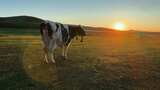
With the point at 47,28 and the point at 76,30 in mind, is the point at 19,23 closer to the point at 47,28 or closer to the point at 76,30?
the point at 76,30

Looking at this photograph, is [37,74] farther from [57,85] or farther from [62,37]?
[62,37]

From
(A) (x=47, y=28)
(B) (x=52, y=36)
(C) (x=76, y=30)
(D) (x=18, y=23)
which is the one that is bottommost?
(B) (x=52, y=36)

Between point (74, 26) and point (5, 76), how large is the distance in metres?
8.11

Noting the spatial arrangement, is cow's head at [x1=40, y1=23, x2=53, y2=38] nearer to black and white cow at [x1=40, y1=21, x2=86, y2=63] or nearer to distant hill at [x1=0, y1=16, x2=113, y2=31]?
black and white cow at [x1=40, y1=21, x2=86, y2=63]

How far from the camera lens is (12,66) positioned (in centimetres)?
1425

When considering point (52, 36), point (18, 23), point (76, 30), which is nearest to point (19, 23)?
point (18, 23)

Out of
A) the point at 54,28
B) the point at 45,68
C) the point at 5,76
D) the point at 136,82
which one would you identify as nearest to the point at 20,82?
the point at 5,76

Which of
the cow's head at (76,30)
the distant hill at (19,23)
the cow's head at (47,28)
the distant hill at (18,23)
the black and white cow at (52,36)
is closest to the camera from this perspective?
the cow's head at (47,28)

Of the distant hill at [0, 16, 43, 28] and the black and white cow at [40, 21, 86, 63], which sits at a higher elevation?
the distant hill at [0, 16, 43, 28]

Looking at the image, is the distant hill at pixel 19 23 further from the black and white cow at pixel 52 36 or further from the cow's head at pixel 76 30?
the black and white cow at pixel 52 36

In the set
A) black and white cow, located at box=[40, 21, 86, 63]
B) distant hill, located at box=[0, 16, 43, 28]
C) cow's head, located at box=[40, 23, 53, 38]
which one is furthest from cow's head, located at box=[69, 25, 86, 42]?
distant hill, located at box=[0, 16, 43, 28]

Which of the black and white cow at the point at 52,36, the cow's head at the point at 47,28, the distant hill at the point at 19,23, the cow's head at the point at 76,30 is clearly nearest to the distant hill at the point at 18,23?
the distant hill at the point at 19,23

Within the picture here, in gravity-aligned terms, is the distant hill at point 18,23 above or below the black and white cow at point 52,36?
above

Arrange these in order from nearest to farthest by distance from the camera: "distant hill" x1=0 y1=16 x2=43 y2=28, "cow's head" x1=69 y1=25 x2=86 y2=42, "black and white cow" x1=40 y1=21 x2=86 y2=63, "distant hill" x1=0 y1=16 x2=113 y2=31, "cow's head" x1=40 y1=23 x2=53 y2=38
A: "cow's head" x1=40 y1=23 x2=53 y2=38
"black and white cow" x1=40 y1=21 x2=86 y2=63
"cow's head" x1=69 y1=25 x2=86 y2=42
"distant hill" x1=0 y1=16 x2=43 y2=28
"distant hill" x1=0 y1=16 x2=113 y2=31
